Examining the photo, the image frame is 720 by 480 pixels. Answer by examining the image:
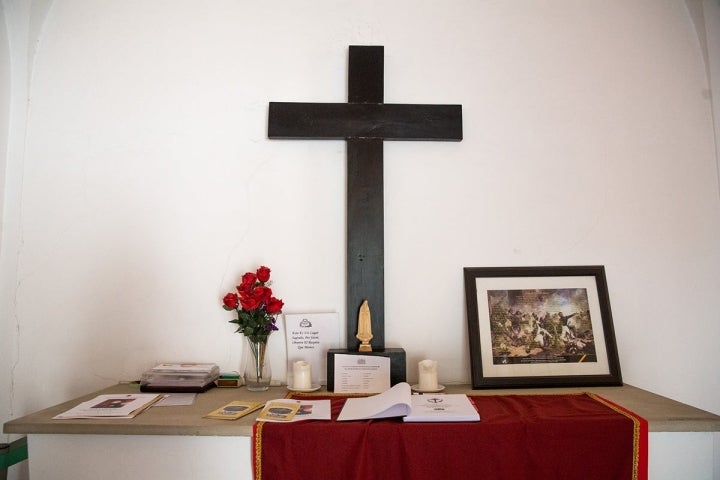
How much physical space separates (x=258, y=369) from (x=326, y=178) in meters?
0.94

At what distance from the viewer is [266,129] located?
246 cm

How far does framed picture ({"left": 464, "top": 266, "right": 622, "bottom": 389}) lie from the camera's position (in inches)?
87.9

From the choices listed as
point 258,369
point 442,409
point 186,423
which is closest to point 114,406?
point 186,423

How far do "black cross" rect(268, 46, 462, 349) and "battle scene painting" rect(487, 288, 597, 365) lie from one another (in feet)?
1.82

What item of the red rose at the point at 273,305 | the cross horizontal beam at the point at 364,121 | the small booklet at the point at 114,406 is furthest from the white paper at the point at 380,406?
the cross horizontal beam at the point at 364,121

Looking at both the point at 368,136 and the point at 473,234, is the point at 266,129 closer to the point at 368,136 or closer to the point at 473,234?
the point at 368,136

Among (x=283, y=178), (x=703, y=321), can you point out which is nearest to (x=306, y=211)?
(x=283, y=178)

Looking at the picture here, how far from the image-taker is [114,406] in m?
1.88

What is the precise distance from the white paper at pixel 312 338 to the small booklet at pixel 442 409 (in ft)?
1.70

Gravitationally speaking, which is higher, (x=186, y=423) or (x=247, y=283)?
(x=247, y=283)

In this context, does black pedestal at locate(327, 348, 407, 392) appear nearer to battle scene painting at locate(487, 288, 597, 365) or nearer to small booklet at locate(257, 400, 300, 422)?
small booklet at locate(257, 400, 300, 422)

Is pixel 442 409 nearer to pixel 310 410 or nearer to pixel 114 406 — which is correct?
pixel 310 410

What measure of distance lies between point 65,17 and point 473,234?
231cm

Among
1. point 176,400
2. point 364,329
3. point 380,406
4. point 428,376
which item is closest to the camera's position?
point 380,406
